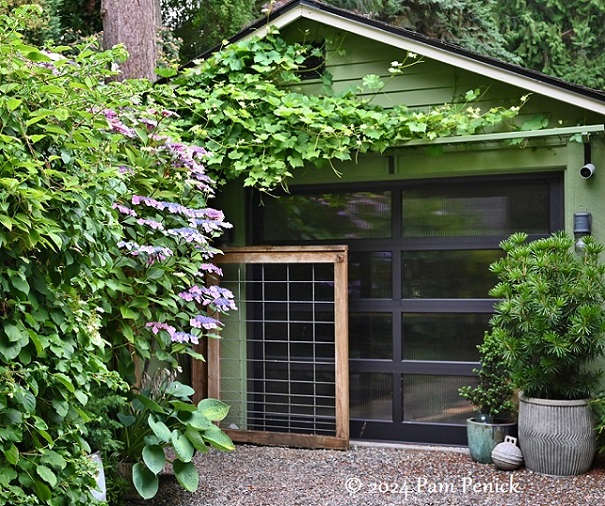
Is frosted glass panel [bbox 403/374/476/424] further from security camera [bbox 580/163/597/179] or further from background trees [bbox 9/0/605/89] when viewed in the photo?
background trees [bbox 9/0/605/89]

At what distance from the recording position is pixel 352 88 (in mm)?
5801

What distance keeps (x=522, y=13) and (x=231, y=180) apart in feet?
30.8

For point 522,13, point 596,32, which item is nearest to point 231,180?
point 522,13

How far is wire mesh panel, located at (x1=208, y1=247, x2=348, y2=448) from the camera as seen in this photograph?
5.65 m

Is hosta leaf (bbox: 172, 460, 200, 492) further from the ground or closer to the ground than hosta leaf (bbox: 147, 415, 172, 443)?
closer to the ground

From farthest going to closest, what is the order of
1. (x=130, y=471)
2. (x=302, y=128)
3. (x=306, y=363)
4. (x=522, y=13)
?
(x=522, y=13), (x=306, y=363), (x=302, y=128), (x=130, y=471)

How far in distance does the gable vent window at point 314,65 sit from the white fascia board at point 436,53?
0.95ft

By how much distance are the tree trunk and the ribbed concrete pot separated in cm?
473

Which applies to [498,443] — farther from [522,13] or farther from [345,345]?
[522,13]

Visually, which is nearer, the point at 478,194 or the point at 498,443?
the point at 498,443

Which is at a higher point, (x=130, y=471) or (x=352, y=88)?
(x=352, y=88)

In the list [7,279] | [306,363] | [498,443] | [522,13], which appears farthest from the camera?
[522,13]

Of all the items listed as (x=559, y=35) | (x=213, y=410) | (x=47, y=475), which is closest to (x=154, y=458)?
(x=213, y=410)

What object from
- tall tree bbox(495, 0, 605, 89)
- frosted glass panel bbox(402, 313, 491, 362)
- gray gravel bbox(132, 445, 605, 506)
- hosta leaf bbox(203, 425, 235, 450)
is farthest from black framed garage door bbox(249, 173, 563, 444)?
tall tree bbox(495, 0, 605, 89)
